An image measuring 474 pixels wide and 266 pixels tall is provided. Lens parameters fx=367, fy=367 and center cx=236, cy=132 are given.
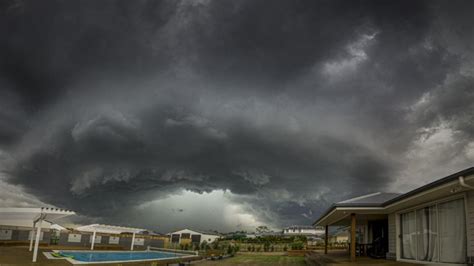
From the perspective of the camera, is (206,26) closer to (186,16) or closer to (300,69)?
(186,16)

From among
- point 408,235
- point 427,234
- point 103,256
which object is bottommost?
point 103,256

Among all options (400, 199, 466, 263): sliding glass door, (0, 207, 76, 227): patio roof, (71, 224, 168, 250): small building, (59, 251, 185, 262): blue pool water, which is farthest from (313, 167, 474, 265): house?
(71, 224, 168, 250): small building

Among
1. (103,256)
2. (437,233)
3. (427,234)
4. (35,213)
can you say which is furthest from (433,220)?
(103,256)

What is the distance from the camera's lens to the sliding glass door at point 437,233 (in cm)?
948

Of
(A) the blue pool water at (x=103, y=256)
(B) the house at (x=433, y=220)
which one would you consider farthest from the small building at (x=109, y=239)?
(B) the house at (x=433, y=220)

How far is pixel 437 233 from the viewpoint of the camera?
10516mm

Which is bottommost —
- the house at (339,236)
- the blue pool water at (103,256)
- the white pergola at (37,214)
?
the blue pool water at (103,256)

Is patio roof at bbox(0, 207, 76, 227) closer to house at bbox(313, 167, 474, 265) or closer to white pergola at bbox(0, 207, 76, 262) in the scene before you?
white pergola at bbox(0, 207, 76, 262)

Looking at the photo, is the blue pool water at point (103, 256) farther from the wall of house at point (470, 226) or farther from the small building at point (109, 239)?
the wall of house at point (470, 226)

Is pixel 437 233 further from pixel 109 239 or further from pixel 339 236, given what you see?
pixel 339 236

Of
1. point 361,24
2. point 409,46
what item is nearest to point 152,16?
point 361,24

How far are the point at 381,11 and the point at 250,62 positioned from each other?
5.92 metres

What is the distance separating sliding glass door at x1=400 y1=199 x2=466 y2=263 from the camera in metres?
9.48

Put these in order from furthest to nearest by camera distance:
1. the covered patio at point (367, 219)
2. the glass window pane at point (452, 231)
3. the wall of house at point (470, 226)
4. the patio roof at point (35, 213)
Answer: the patio roof at point (35, 213), the covered patio at point (367, 219), the glass window pane at point (452, 231), the wall of house at point (470, 226)
